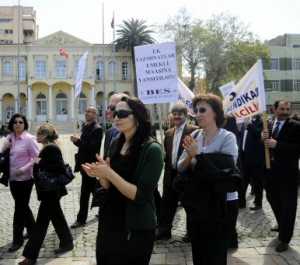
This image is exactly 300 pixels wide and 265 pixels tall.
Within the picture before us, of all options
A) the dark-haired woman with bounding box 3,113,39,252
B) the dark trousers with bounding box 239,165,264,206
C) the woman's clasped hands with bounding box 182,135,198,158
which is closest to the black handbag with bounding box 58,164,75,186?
the dark-haired woman with bounding box 3,113,39,252

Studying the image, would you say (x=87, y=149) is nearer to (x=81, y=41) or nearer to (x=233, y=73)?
(x=233, y=73)

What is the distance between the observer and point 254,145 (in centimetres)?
948

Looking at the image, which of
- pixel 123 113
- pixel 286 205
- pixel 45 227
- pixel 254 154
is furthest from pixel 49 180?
pixel 254 154

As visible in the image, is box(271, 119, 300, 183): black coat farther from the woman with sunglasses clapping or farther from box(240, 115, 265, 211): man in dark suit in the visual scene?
box(240, 115, 265, 211): man in dark suit

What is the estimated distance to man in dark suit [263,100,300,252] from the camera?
6090 mm

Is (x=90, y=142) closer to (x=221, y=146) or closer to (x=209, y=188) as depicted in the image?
(x=221, y=146)

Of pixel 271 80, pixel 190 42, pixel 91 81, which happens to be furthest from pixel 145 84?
pixel 271 80

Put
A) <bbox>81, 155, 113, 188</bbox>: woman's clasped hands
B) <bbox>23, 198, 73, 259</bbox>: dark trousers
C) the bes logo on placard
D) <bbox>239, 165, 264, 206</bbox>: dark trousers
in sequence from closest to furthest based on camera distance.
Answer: <bbox>81, 155, 113, 188</bbox>: woman's clasped hands < <bbox>23, 198, 73, 259</bbox>: dark trousers < the bes logo on placard < <bbox>239, 165, 264, 206</bbox>: dark trousers

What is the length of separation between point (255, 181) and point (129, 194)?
6462mm

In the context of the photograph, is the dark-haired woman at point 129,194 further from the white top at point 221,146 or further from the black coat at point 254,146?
the black coat at point 254,146

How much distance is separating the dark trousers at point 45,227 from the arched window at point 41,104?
60469 millimetres

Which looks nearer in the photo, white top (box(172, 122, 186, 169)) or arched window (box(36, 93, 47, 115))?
white top (box(172, 122, 186, 169))

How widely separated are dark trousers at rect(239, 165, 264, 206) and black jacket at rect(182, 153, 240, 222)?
503 cm

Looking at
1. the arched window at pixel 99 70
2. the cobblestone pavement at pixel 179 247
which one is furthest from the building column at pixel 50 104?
the cobblestone pavement at pixel 179 247
